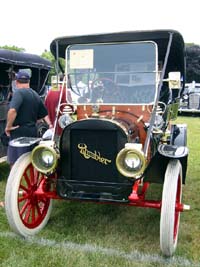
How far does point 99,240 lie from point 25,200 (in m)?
0.87

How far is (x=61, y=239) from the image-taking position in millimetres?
3658

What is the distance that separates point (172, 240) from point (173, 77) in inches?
62.5

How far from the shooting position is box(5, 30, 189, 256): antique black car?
3.43 metres

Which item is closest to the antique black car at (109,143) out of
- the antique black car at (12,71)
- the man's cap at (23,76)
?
the man's cap at (23,76)

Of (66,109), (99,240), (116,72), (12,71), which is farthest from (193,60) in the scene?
(99,240)

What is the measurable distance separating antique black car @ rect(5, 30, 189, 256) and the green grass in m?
0.16

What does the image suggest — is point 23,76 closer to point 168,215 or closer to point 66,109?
point 66,109

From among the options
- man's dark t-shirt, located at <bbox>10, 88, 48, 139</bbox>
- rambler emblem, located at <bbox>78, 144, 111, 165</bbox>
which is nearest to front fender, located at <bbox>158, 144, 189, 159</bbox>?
rambler emblem, located at <bbox>78, 144, 111, 165</bbox>

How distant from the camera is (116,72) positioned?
409 centimetres

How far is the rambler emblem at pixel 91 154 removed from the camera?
3520mm

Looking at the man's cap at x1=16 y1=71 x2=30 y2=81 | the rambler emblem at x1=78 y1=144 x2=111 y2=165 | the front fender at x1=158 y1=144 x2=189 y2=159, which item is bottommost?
the rambler emblem at x1=78 y1=144 x2=111 y2=165

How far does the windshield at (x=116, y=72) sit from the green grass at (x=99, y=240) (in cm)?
134

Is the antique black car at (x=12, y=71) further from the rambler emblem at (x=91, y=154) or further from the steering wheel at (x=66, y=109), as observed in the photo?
the rambler emblem at (x=91, y=154)

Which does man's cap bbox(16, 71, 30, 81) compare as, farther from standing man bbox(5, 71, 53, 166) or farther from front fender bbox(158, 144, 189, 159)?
front fender bbox(158, 144, 189, 159)
